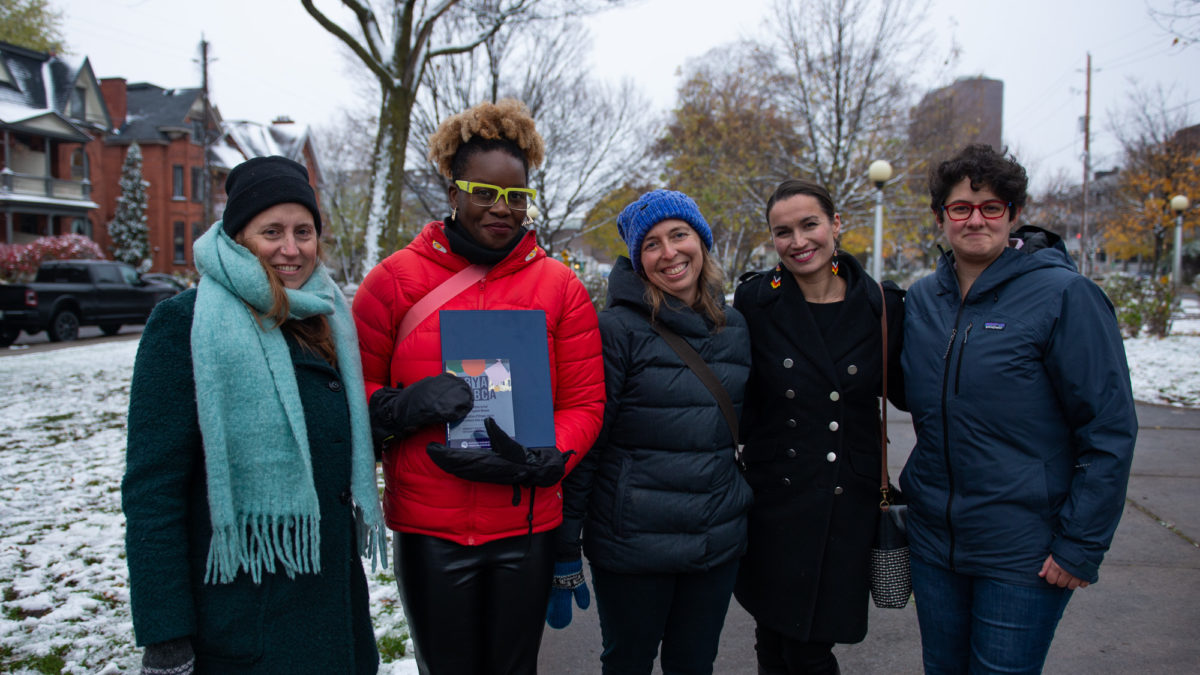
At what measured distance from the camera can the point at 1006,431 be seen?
2.16 m

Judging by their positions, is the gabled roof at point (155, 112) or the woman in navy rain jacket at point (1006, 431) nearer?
the woman in navy rain jacket at point (1006, 431)

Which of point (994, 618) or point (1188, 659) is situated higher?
point (994, 618)

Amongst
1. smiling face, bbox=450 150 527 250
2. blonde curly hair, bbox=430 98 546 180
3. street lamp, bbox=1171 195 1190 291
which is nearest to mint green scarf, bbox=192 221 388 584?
smiling face, bbox=450 150 527 250

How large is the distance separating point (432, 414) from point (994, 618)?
1813 millimetres

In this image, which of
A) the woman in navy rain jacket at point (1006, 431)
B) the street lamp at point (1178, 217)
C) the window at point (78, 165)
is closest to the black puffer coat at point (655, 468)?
the woman in navy rain jacket at point (1006, 431)

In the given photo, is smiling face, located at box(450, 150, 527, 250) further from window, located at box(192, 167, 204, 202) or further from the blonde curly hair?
window, located at box(192, 167, 204, 202)

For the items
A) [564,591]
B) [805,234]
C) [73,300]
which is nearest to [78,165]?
[73,300]

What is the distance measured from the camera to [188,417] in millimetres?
1692

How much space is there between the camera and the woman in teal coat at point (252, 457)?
1.65 m

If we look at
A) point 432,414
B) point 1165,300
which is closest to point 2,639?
point 432,414

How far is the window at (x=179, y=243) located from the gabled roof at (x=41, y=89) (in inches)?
233

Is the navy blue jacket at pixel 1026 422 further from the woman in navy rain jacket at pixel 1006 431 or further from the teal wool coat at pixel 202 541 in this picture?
the teal wool coat at pixel 202 541

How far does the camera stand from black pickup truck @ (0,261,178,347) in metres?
15.0

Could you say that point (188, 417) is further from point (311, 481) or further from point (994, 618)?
point (994, 618)
